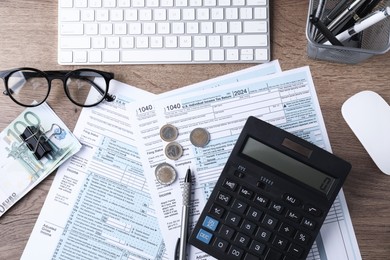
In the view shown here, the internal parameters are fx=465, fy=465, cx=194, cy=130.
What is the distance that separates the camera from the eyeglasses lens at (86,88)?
71 centimetres

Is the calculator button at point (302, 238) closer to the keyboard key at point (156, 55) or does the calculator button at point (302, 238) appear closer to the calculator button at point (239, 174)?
the calculator button at point (239, 174)

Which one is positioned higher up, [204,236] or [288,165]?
[288,165]

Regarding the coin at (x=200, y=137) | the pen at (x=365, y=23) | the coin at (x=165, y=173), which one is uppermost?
the pen at (x=365, y=23)

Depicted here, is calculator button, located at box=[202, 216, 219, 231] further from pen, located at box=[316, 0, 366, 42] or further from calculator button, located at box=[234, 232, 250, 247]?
pen, located at box=[316, 0, 366, 42]

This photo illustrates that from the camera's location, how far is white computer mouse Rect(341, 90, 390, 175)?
2.22ft

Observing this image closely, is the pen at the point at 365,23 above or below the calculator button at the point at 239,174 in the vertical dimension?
above

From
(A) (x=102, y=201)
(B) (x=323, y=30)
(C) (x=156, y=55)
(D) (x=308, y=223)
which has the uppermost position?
(B) (x=323, y=30)

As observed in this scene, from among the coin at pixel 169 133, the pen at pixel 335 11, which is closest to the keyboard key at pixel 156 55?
the coin at pixel 169 133

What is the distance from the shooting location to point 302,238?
64 centimetres

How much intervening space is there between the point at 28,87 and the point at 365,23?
0.50 meters

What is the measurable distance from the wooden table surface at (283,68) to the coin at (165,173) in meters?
0.11

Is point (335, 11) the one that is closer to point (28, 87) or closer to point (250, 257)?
point (250, 257)

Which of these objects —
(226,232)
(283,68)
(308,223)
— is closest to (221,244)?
(226,232)

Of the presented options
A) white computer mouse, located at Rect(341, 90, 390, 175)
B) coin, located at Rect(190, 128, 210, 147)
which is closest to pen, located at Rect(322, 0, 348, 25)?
white computer mouse, located at Rect(341, 90, 390, 175)
